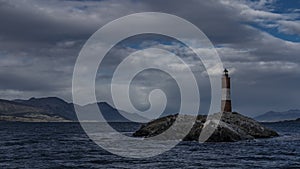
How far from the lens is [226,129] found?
5909cm

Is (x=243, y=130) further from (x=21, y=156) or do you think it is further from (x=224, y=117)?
(x=21, y=156)

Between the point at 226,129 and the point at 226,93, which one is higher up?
Answer: the point at 226,93

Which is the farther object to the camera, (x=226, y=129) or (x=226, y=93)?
(x=226, y=93)

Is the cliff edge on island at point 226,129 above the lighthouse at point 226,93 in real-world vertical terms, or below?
below

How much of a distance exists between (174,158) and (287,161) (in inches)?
375

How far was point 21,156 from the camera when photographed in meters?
41.7

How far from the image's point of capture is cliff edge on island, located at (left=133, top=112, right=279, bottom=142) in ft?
191

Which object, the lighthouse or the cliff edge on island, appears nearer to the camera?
the cliff edge on island

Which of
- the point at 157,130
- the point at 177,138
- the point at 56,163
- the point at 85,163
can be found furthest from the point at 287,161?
the point at 157,130

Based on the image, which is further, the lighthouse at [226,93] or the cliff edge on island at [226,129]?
the lighthouse at [226,93]

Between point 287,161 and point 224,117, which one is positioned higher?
point 224,117

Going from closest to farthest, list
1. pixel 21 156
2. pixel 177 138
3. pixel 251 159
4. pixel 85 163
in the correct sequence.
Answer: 1. pixel 85 163
2. pixel 251 159
3. pixel 21 156
4. pixel 177 138

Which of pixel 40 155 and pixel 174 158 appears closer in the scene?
pixel 174 158

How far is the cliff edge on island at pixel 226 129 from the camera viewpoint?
2297 inches
